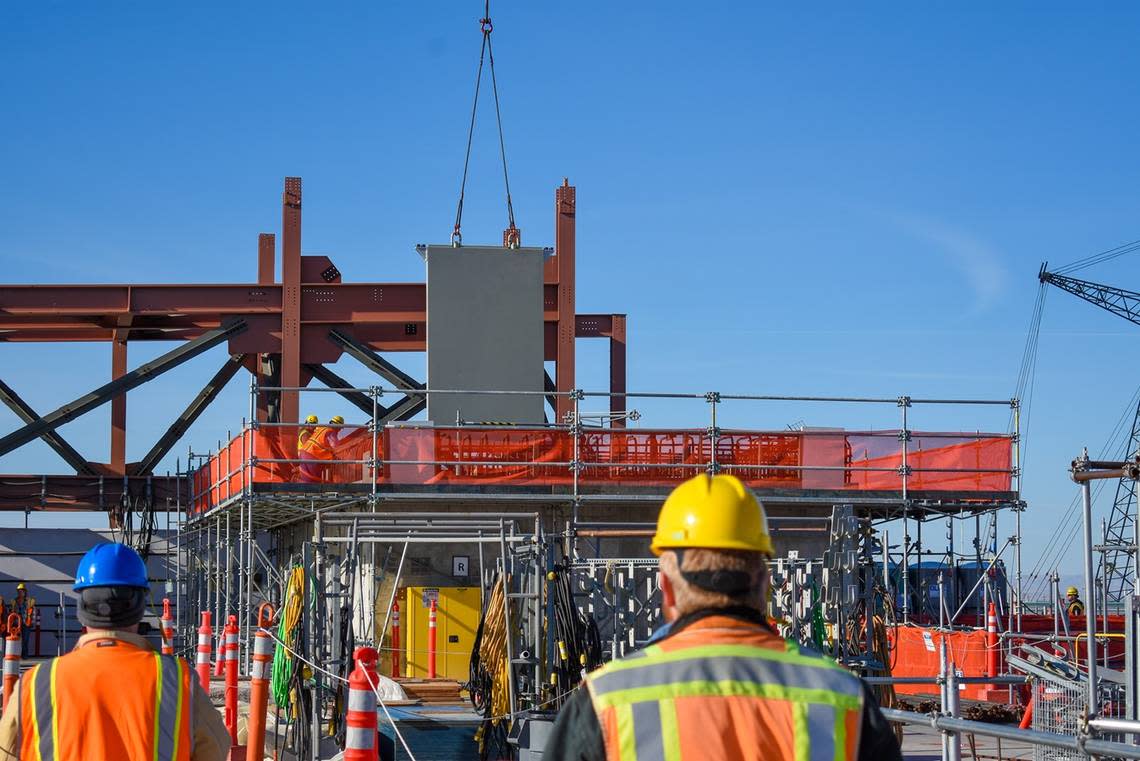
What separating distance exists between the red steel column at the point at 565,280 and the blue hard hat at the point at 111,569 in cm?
2144

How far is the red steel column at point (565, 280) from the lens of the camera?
26.4m

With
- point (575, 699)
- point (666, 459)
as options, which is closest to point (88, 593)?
point (575, 699)

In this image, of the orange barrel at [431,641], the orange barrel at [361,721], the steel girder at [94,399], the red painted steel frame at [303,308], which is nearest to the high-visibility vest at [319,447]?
the orange barrel at [431,641]

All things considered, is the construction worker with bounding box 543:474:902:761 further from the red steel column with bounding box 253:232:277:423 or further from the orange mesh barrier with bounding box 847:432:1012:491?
the red steel column with bounding box 253:232:277:423

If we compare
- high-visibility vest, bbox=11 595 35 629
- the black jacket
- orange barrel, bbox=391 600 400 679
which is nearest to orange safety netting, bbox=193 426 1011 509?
orange barrel, bbox=391 600 400 679

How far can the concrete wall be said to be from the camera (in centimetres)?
2572

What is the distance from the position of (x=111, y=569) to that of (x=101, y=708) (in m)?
0.45

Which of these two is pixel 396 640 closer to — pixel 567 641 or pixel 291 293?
pixel 567 641

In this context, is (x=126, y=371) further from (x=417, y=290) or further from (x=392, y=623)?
(x=392, y=623)

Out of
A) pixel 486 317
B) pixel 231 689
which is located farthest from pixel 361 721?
pixel 486 317

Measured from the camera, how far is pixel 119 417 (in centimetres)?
3098

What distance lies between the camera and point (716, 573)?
3.26 meters

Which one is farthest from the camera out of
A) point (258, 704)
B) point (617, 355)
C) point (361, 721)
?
point (617, 355)

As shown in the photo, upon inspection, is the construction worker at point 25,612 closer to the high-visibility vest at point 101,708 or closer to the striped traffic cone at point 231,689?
the striped traffic cone at point 231,689
